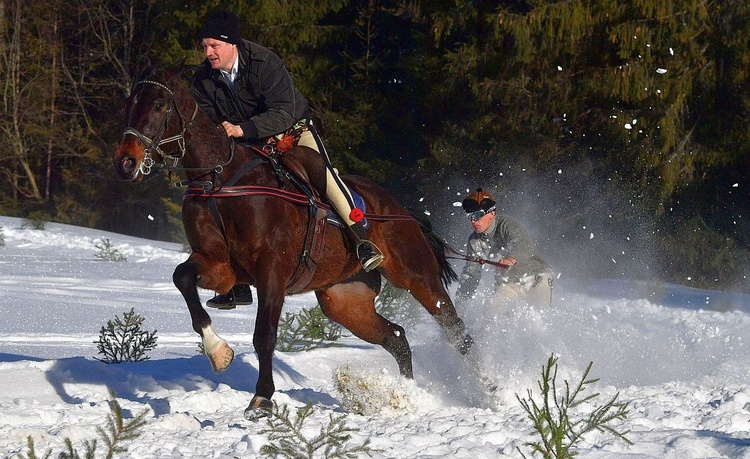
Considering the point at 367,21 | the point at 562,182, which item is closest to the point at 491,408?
the point at 562,182

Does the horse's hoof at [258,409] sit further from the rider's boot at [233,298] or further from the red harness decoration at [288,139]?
the red harness decoration at [288,139]

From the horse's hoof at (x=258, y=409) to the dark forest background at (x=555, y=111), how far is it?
11.8 metres

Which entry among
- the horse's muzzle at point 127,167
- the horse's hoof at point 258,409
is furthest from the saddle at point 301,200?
the horse's hoof at point 258,409

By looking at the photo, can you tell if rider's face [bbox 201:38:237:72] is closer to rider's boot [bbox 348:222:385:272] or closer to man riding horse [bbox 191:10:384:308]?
man riding horse [bbox 191:10:384:308]

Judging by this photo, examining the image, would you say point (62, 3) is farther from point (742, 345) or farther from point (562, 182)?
point (742, 345)

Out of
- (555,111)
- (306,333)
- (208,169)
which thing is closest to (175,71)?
(208,169)

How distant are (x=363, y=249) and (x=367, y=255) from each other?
5 cm

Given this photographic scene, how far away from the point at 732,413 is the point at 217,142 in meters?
3.48

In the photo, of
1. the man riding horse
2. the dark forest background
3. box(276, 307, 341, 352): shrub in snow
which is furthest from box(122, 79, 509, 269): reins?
the dark forest background

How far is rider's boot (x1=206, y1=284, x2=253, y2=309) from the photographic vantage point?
625 cm

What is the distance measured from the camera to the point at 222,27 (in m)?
6.00

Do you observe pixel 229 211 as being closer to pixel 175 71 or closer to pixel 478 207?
pixel 175 71

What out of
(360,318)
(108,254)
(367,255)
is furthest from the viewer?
(108,254)

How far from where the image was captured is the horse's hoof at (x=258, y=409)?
5504mm
